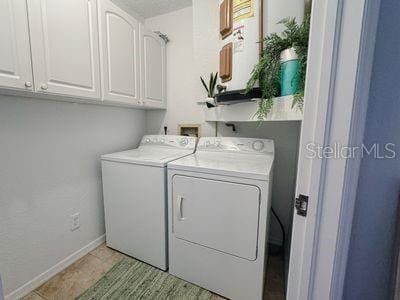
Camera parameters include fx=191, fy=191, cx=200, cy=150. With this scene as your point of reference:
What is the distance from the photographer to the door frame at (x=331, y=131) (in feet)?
1.75

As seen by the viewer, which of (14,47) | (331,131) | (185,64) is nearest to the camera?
(331,131)

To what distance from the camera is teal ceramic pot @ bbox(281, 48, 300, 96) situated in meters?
1.14

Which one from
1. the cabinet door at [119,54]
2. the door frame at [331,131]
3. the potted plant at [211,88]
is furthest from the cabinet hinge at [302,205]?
the cabinet door at [119,54]

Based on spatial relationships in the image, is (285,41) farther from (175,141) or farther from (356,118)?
(175,141)

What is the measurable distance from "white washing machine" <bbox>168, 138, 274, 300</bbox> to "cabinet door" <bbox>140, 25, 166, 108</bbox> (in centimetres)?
98

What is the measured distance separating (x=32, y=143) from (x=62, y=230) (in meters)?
0.78

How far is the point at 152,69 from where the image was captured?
208cm

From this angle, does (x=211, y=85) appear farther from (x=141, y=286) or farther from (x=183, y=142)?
(x=141, y=286)

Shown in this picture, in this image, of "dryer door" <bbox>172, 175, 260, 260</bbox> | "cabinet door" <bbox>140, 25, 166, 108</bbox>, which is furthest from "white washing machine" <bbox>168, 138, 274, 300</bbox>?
"cabinet door" <bbox>140, 25, 166, 108</bbox>

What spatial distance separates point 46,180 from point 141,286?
3.64 ft

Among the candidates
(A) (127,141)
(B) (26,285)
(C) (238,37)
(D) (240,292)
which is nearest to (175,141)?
(A) (127,141)

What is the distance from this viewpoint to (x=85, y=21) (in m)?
1.37

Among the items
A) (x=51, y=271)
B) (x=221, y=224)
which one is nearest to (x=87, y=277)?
(x=51, y=271)

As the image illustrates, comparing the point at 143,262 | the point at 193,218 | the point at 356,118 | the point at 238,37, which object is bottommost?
the point at 143,262
